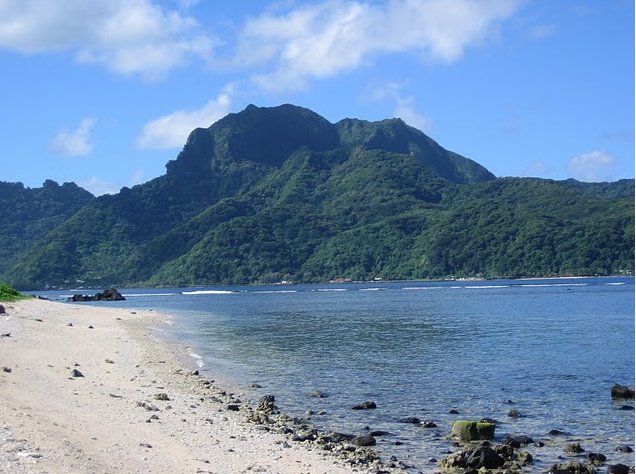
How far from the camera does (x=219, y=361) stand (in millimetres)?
38438

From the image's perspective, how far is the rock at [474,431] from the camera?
66.4ft

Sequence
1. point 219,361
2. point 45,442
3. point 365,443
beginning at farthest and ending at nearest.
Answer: point 219,361
point 365,443
point 45,442

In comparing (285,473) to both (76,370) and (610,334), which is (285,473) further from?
(610,334)

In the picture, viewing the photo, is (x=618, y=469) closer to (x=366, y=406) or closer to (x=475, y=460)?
(x=475, y=460)

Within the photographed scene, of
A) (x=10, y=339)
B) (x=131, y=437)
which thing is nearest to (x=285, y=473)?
(x=131, y=437)

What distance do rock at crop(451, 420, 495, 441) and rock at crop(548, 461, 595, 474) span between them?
3.36 m

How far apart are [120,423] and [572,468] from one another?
35.4 feet

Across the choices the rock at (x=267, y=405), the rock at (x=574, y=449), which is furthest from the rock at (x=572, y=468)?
the rock at (x=267, y=405)

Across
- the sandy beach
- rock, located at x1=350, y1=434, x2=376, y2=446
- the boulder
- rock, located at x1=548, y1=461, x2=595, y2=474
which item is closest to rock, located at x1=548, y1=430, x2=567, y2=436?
rock, located at x1=548, y1=461, x2=595, y2=474

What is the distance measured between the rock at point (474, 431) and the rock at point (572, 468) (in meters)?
3.36

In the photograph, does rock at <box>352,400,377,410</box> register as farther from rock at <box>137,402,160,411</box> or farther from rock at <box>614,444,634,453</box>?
rock at <box>614,444,634,453</box>

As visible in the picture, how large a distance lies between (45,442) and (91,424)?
316 centimetres

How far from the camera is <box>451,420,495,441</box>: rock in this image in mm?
20234

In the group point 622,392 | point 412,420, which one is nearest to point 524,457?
point 412,420
